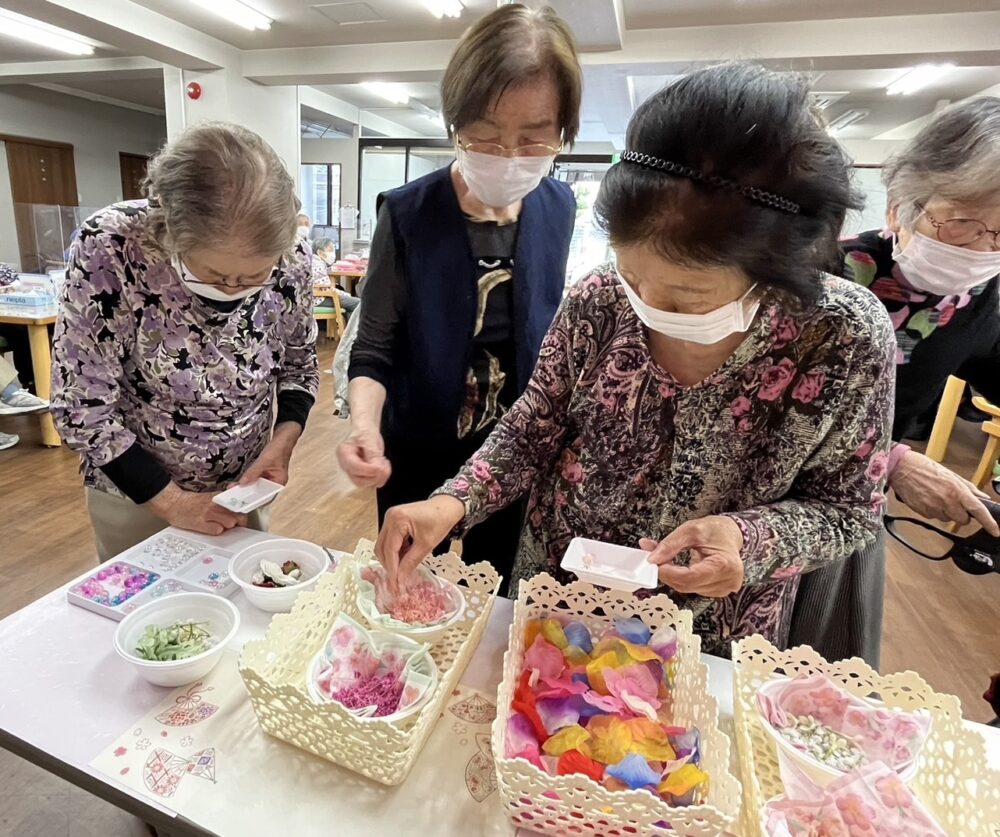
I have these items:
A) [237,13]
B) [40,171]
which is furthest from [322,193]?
[237,13]

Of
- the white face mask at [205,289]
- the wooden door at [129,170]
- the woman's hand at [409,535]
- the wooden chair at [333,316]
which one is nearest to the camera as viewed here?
the woman's hand at [409,535]

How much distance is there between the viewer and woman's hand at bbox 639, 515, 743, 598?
814mm

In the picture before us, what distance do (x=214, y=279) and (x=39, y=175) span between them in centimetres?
Result: 1122

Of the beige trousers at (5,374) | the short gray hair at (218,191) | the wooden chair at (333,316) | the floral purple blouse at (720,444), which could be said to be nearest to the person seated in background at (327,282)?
the wooden chair at (333,316)

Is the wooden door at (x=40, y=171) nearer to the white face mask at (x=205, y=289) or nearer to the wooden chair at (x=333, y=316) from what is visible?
the wooden chair at (x=333, y=316)

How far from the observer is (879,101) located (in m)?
7.61

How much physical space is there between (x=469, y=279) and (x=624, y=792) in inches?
39.3

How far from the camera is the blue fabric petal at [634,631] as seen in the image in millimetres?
912

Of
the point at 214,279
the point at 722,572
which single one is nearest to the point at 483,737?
the point at 722,572

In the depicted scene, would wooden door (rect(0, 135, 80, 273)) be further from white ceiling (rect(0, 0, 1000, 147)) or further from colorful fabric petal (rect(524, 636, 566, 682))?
colorful fabric petal (rect(524, 636, 566, 682))

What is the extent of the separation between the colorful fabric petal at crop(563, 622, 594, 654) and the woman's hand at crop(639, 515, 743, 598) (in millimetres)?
160

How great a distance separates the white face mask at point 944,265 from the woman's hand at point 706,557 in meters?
0.73

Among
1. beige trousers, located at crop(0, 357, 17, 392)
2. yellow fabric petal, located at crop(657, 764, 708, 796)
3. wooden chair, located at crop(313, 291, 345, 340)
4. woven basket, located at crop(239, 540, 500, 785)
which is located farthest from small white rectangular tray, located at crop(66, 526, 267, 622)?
wooden chair, located at crop(313, 291, 345, 340)

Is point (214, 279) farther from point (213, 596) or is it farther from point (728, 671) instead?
point (728, 671)
